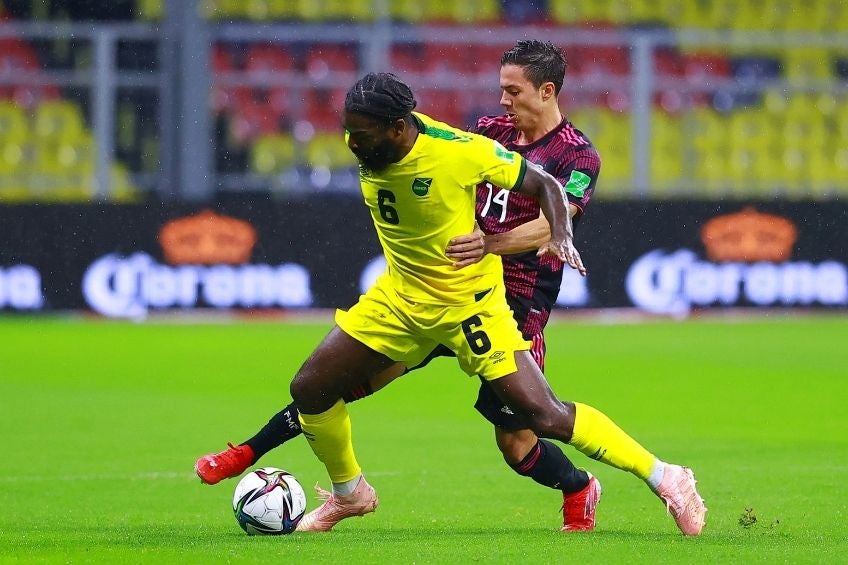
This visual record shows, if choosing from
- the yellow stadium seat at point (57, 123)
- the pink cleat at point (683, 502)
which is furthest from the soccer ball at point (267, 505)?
the yellow stadium seat at point (57, 123)

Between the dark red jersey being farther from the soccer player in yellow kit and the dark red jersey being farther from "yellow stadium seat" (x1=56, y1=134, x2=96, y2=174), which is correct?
"yellow stadium seat" (x1=56, y1=134, x2=96, y2=174)

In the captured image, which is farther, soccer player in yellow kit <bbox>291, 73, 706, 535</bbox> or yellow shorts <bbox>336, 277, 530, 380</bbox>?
yellow shorts <bbox>336, 277, 530, 380</bbox>

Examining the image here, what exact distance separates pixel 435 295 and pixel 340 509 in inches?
42.1

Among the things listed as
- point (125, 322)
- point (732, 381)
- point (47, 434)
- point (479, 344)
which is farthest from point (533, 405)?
point (125, 322)

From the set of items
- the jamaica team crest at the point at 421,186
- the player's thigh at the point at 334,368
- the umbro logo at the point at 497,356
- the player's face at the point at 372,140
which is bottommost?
the player's thigh at the point at 334,368

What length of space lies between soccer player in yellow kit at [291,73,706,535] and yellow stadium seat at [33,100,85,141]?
13.3 m

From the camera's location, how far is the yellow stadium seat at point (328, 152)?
64.0 ft

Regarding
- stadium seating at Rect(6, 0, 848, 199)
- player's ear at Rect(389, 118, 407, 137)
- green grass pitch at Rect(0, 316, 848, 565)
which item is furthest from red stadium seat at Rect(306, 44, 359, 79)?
player's ear at Rect(389, 118, 407, 137)

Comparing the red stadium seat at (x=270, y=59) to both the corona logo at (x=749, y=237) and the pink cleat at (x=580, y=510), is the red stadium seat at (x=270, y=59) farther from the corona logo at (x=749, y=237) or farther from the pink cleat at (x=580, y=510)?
the pink cleat at (x=580, y=510)

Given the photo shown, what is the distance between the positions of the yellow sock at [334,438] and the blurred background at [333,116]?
10.9 m

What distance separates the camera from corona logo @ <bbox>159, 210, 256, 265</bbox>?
1722 cm

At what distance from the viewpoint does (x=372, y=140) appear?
19.5ft

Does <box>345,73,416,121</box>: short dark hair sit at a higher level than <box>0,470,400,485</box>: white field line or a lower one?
higher

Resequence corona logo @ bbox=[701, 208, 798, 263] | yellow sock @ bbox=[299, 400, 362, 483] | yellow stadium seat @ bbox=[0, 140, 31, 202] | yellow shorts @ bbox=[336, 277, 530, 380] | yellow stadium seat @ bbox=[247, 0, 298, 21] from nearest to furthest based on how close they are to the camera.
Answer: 1. yellow shorts @ bbox=[336, 277, 530, 380]
2. yellow sock @ bbox=[299, 400, 362, 483]
3. corona logo @ bbox=[701, 208, 798, 263]
4. yellow stadium seat @ bbox=[0, 140, 31, 202]
5. yellow stadium seat @ bbox=[247, 0, 298, 21]
